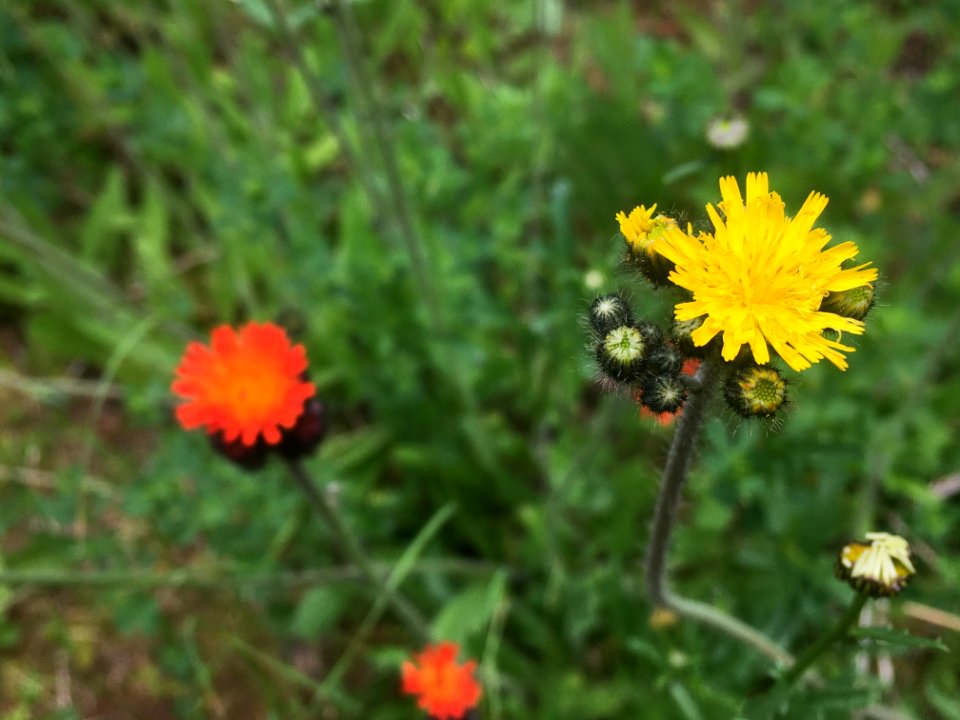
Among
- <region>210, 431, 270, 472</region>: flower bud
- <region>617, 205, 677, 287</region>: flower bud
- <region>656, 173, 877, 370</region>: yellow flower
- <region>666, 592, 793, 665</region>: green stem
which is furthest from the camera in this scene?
<region>210, 431, 270, 472</region>: flower bud

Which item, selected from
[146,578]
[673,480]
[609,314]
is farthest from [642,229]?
[146,578]

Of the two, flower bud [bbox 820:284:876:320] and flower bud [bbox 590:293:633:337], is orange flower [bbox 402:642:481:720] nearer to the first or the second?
flower bud [bbox 590:293:633:337]

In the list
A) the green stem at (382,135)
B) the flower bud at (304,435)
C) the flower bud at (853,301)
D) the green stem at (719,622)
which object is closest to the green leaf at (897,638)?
the green stem at (719,622)

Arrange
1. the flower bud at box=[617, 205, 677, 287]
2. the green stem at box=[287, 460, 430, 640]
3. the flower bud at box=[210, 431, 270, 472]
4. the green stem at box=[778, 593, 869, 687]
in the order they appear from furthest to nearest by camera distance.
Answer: the green stem at box=[287, 460, 430, 640]
the flower bud at box=[210, 431, 270, 472]
the green stem at box=[778, 593, 869, 687]
the flower bud at box=[617, 205, 677, 287]

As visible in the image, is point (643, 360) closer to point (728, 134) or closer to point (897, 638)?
point (897, 638)

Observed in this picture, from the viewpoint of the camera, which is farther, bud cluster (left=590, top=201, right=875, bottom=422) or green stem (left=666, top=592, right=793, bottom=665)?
green stem (left=666, top=592, right=793, bottom=665)

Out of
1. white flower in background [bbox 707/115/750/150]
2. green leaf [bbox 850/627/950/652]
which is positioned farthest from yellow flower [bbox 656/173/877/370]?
white flower in background [bbox 707/115/750/150]

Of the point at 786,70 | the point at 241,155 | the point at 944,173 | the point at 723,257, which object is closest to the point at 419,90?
the point at 241,155

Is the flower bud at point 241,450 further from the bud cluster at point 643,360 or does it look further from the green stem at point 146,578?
the bud cluster at point 643,360
